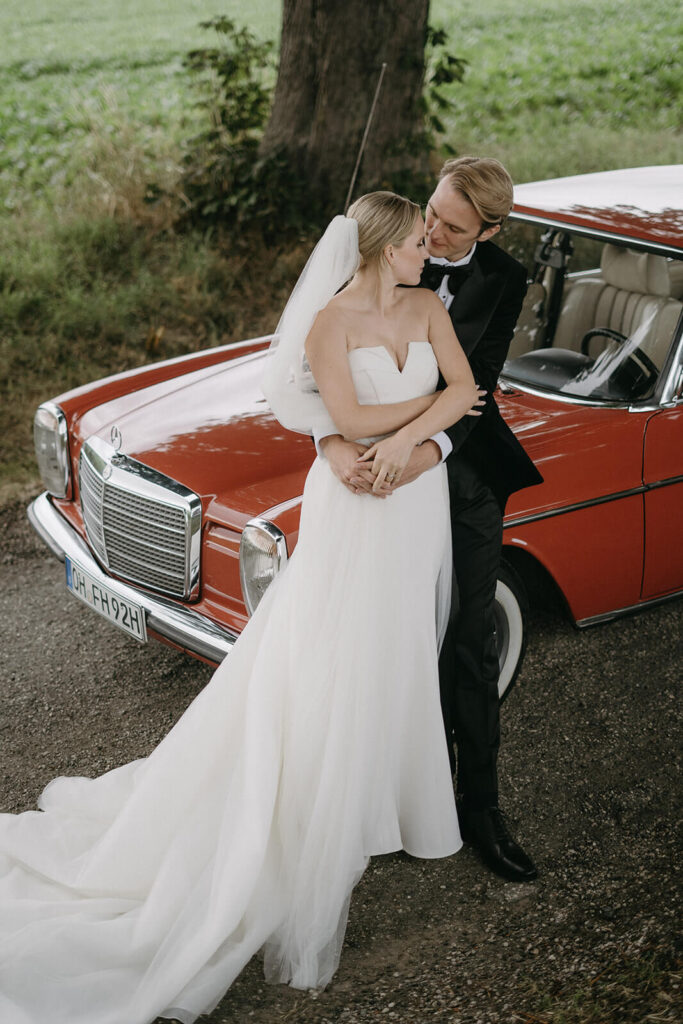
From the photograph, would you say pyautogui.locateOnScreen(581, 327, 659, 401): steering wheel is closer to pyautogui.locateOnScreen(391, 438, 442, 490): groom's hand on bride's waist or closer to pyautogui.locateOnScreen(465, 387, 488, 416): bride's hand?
pyautogui.locateOnScreen(465, 387, 488, 416): bride's hand

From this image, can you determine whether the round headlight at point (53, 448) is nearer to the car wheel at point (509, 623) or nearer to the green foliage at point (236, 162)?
the car wheel at point (509, 623)

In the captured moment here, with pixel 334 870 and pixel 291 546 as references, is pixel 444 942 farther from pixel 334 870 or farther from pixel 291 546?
pixel 291 546

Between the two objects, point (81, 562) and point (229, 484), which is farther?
point (81, 562)

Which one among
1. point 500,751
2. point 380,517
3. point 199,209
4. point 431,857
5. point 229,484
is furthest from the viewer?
point 199,209

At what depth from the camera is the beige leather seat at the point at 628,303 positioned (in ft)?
12.7

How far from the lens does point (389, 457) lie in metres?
2.64

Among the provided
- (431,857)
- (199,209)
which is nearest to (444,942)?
(431,857)

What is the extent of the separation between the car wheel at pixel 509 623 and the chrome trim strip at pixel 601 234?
4.45 ft

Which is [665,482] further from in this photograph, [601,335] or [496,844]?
[496,844]

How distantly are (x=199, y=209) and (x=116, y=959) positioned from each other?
262 inches

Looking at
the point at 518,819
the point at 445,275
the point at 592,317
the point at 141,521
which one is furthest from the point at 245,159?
the point at 518,819

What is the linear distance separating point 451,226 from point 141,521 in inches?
57.8

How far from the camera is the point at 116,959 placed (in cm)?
253

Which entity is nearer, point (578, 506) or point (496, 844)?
point (496, 844)
